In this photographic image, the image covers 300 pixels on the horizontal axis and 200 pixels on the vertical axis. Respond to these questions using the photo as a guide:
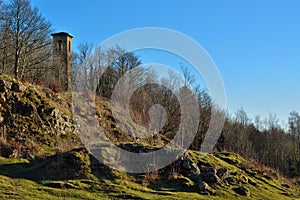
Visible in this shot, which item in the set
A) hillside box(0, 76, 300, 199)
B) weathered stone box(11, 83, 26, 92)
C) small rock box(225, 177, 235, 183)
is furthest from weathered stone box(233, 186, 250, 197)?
weathered stone box(11, 83, 26, 92)

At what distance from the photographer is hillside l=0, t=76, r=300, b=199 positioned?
42.8ft

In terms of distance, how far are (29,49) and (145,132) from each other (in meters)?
12.9

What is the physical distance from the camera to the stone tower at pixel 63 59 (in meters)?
38.2

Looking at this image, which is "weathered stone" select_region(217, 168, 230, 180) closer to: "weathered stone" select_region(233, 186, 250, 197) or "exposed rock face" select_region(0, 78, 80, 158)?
"weathered stone" select_region(233, 186, 250, 197)

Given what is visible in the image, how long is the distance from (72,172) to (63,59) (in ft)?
93.7

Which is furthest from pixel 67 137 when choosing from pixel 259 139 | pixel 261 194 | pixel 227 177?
pixel 259 139

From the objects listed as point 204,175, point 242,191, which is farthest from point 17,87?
point 242,191

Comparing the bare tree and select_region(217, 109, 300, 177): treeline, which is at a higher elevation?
the bare tree

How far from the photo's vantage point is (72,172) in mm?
14672

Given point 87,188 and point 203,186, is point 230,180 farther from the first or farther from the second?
point 87,188

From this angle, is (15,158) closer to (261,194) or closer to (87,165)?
(87,165)

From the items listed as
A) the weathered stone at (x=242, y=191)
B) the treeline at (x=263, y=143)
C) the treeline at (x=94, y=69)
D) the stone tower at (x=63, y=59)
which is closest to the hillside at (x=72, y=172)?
the weathered stone at (x=242, y=191)

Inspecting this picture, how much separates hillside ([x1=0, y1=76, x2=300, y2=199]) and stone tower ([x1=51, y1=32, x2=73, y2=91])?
1251 cm

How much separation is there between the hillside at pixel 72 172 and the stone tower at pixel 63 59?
41.1 ft
